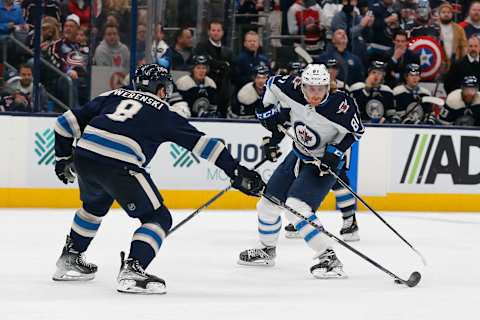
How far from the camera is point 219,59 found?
9781 millimetres

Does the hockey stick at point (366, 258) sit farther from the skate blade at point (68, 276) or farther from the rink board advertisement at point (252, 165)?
the rink board advertisement at point (252, 165)

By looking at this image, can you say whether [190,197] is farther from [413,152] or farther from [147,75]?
[147,75]

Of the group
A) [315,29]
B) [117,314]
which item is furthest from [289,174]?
[315,29]

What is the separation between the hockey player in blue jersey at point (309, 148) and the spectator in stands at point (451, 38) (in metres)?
4.60

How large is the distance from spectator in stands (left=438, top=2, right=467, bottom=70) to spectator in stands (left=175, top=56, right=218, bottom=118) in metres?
2.46

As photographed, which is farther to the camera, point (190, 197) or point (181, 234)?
point (190, 197)

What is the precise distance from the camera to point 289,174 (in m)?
6.16

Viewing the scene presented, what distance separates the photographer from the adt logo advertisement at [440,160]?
9.72m

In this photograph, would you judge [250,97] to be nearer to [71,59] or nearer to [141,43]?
[141,43]

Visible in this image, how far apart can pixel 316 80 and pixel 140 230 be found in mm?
1531

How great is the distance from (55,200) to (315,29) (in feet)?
10.0

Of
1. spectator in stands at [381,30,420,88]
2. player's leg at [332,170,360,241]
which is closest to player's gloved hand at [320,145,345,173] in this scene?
player's leg at [332,170,360,241]

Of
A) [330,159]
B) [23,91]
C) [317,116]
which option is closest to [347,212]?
[317,116]

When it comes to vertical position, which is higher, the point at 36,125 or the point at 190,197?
the point at 36,125
